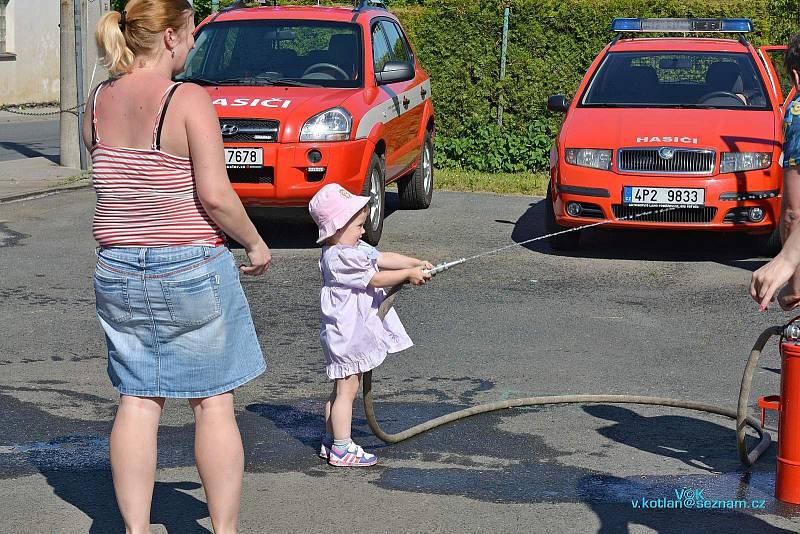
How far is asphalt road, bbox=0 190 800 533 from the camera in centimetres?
459

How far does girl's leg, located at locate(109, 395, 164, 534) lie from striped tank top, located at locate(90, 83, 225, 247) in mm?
552

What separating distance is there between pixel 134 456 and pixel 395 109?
743 centimetres

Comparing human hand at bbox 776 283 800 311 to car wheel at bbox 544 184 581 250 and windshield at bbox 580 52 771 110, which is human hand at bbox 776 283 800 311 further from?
windshield at bbox 580 52 771 110

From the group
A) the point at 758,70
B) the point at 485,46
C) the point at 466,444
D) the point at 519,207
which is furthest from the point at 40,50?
the point at 466,444

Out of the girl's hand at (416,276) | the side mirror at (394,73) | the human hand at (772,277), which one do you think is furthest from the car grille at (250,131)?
the human hand at (772,277)

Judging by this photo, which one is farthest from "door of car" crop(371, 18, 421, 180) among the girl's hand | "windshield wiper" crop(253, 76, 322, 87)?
the girl's hand

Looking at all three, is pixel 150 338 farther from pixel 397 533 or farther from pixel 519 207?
pixel 519 207

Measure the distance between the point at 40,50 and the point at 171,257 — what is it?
2676cm

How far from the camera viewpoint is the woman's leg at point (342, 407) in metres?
5.09

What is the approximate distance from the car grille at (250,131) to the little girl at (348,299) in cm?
465

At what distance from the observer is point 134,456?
3959mm

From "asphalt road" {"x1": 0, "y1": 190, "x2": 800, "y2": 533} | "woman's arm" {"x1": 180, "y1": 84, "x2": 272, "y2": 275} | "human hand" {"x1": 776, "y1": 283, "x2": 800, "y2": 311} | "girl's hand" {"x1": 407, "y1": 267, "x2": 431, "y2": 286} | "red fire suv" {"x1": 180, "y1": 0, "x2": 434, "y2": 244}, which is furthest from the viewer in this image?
"red fire suv" {"x1": 180, "y1": 0, "x2": 434, "y2": 244}

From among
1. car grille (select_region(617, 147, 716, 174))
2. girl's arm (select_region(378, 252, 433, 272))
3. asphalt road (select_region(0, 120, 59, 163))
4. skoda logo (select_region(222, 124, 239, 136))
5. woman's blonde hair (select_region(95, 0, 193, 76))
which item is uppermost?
woman's blonde hair (select_region(95, 0, 193, 76))

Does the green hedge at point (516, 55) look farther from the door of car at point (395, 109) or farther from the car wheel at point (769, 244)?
the car wheel at point (769, 244)
